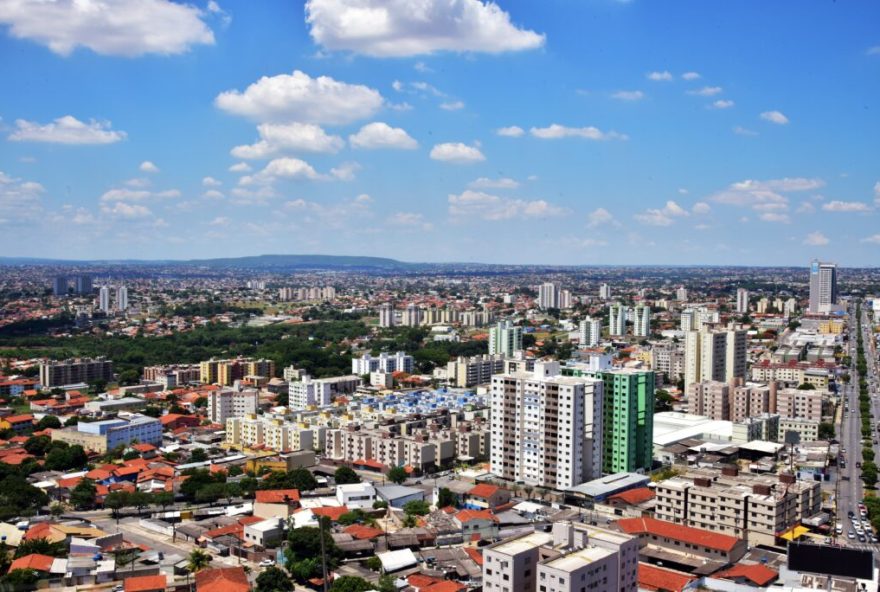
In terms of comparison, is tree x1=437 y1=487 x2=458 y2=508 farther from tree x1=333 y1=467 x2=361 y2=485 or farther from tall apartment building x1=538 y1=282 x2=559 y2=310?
tall apartment building x1=538 y1=282 x2=559 y2=310

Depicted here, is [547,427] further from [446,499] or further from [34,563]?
[34,563]

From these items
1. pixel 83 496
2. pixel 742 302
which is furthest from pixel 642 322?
pixel 83 496

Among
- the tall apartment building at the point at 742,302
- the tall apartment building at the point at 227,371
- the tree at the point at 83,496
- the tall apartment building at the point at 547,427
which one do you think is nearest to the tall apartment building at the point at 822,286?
the tall apartment building at the point at 742,302

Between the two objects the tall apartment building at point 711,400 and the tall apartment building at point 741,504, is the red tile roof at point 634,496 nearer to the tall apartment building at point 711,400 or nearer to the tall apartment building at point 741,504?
the tall apartment building at point 741,504

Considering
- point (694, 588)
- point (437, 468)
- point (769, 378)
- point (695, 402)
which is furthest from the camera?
point (769, 378)

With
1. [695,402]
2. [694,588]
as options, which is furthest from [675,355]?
[694,588]

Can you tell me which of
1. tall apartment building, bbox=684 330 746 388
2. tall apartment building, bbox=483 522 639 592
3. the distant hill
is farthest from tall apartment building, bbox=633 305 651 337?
the distant hill

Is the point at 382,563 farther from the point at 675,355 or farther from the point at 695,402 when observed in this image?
the point at 675,355
